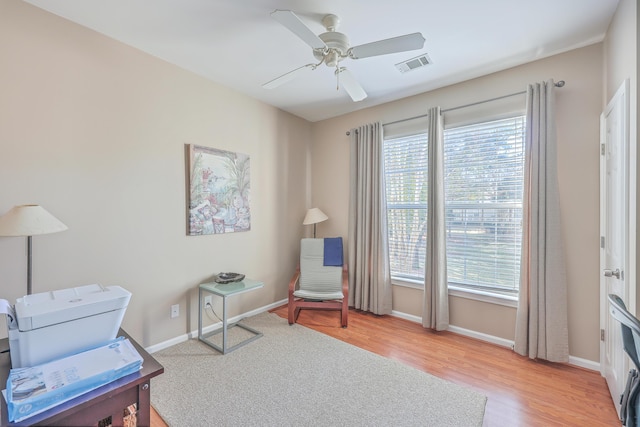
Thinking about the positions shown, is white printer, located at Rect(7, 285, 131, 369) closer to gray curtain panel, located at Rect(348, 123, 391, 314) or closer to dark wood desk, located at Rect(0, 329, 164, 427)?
dark wood desk, located at Rect(0, 329, 164, 427)

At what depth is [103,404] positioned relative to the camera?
993 millimetres

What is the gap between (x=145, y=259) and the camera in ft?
8.03

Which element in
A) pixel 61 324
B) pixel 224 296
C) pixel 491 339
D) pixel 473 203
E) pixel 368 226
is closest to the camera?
pixel 61 324

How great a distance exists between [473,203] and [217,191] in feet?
8.63

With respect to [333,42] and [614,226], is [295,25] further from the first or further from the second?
[614,226]

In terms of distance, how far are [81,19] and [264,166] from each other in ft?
6.48

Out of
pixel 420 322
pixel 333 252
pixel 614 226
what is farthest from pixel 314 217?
pixel 614 226

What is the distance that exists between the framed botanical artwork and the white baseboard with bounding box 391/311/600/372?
2.15 metres

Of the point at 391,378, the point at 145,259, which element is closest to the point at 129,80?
the point at 145,259

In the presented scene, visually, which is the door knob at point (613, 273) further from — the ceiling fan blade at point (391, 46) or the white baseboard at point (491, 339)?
the ceiling fan blade at point (391, 46)

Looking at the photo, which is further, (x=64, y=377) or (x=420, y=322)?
(x=420, y=322)

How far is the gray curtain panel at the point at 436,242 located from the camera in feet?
9.53

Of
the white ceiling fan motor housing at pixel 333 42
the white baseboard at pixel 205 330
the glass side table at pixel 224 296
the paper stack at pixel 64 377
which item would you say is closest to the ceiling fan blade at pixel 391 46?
the white ceiling fan motor housing at pixel 333 42

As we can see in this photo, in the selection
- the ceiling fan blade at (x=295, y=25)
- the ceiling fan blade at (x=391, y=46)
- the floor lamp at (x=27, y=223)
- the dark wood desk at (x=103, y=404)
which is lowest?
the dark wood desk at (x=103, y=404)
